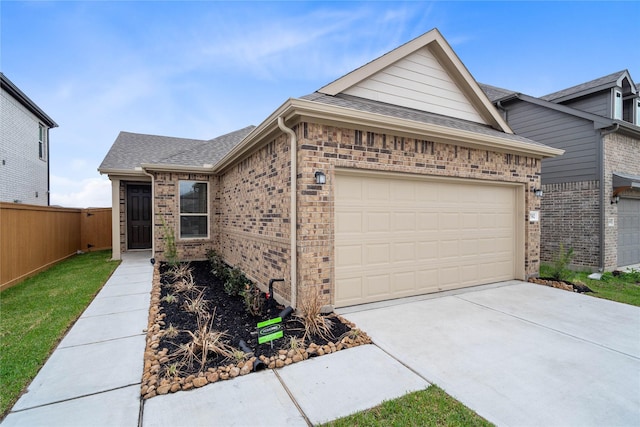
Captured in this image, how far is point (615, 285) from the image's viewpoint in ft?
24.3

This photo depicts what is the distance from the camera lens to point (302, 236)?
4.54 meters

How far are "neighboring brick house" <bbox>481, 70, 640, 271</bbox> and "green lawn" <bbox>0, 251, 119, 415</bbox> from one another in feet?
41.1

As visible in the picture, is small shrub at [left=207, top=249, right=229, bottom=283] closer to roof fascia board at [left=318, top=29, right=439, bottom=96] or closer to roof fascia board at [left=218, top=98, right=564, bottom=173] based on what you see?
→ roof fascia board at [left=218, top=98, right=564, bottom=173]

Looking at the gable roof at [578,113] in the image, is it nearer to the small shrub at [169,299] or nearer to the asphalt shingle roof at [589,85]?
the asphalt shingle roof at [589,85]

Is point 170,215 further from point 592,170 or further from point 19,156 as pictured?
point 592,170

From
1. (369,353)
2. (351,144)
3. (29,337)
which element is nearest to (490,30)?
(351,144)

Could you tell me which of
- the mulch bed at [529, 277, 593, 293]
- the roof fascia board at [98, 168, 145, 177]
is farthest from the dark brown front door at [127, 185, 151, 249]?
the mulch bed at [529, 277, 593, 293]

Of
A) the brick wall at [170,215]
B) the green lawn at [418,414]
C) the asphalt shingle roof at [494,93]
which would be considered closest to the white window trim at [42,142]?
the brick wall at [170,215]

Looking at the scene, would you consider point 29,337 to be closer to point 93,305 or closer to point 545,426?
point 93,305

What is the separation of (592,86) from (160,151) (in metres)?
15.9

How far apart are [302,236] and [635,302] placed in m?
6.53

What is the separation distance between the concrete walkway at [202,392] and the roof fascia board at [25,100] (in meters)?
12.9

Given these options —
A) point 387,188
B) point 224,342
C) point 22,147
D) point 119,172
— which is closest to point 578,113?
point 387,188

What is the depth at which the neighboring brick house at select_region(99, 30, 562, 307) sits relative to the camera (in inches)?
184
